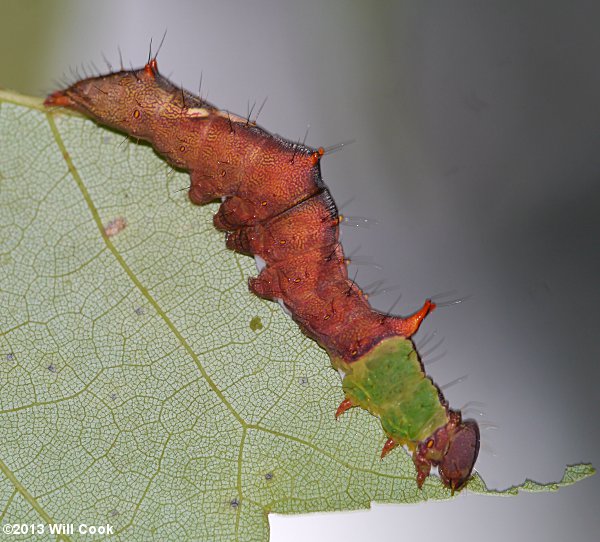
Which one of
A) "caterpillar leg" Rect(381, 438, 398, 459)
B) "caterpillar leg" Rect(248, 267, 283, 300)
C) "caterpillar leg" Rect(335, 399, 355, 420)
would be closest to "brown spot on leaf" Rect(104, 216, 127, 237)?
"caterpillar leg" Rect(248, 267, 283, 300)

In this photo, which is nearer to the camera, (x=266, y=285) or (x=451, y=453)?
(x=451, y=453)

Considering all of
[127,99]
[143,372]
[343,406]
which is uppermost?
[127,99]

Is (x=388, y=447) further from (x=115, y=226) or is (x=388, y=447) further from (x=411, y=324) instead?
(x=115, y=226)

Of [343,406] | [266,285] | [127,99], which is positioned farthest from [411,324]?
[127,99]

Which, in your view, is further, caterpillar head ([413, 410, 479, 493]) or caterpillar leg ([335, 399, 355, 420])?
caterpillar leg ([335, 399, 355, 420])

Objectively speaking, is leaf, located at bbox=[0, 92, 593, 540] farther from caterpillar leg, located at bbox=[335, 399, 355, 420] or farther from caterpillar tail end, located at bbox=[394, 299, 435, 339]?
caterpillar tail end, located at bbox=[394, 299, 435, 339]

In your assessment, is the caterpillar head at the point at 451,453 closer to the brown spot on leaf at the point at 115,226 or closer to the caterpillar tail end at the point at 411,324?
the caterpillar tail end at the point at 411,324

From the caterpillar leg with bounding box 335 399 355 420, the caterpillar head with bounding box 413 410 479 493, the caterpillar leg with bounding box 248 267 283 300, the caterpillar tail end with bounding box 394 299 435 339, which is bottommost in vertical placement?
the caterpillar head with bounding box 413 410 479 493

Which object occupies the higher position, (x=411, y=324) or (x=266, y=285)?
(x=266, y=285)
